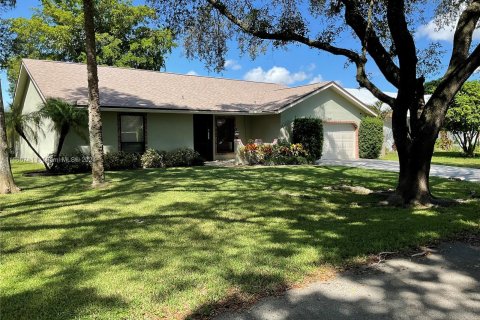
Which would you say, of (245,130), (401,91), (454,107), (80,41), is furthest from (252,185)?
(80,41)

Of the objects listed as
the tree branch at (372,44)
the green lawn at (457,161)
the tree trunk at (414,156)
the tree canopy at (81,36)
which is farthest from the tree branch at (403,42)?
the tree canopy at (81,36)

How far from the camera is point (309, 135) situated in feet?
65.7

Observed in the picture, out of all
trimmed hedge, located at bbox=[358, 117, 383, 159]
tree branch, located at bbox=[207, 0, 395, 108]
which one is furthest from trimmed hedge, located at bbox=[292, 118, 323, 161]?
tree branch, located at bbox=[207, 0, 395, 108]

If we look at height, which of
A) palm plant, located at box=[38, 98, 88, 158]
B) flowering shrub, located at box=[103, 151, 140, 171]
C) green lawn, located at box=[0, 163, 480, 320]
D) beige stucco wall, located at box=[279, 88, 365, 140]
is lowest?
green lawn, located at box=[0, 163, 480, 320]

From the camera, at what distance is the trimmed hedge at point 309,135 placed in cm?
1995

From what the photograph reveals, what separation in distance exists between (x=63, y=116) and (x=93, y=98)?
4326 millimetres

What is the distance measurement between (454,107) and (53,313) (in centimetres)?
2424

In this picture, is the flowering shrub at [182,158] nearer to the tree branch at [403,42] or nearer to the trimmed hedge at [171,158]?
the trimmed hedge at [171,158]

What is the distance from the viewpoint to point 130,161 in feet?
55.5

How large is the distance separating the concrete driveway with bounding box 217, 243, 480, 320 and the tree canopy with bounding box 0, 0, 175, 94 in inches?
1261

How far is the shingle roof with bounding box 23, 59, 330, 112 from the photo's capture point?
1731 centimetres

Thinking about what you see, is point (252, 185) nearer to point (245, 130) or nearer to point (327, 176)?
point (327, 176)

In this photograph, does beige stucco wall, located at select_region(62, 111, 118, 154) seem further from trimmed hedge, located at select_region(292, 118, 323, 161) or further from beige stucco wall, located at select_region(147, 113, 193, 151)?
trimmed hedge, located at select_region(292, 118, 323, 161)

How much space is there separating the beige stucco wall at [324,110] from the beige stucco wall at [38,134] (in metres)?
10.9
